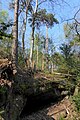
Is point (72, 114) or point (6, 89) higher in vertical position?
point (6, 89)

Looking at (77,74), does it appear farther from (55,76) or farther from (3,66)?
(3,66)

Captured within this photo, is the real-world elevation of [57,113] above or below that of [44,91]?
below

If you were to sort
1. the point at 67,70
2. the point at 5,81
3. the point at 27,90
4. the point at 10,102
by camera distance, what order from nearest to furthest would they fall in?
the point at 5,81, the point at 10,102, the point at 27,90, the point at 67,70

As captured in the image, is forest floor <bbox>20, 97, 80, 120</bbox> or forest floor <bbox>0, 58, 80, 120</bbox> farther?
forest floor <bbox>20, 97, 80, 120</bbox>

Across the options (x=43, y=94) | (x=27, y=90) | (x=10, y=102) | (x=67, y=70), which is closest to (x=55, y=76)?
(x=67, y=70)

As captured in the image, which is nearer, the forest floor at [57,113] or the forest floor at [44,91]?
the forest floor at [44,91]

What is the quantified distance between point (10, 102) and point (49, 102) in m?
5.66

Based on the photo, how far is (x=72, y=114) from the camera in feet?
46.9

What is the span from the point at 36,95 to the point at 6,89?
197 inches

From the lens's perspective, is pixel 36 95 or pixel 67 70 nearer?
pixel 36 95

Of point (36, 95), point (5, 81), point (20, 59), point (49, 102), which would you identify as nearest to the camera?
point (5, 81)

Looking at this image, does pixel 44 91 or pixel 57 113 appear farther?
pixel 44 91

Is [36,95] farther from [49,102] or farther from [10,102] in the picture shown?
[10,102]

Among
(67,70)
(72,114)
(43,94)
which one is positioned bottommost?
(72,114)
